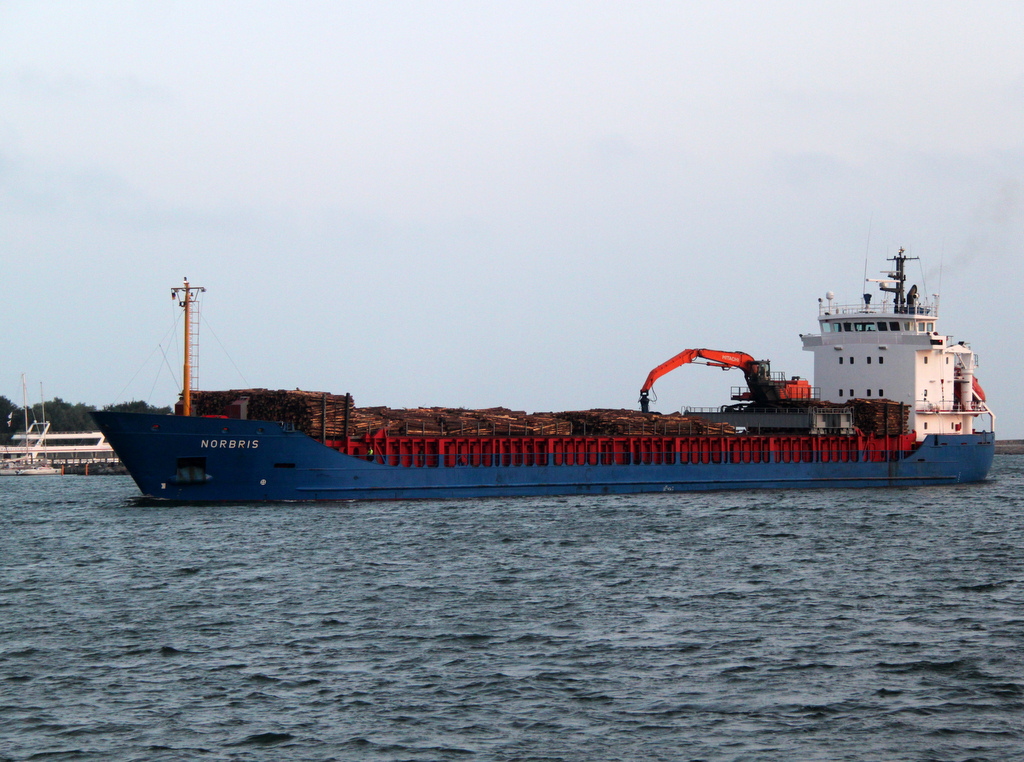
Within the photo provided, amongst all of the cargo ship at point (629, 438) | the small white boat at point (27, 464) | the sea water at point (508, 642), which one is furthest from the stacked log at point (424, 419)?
the small white boat at point (27, 464)

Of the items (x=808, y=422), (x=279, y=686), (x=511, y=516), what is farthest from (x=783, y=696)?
(x=808, y=422)

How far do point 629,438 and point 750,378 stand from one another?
1104 centimetres

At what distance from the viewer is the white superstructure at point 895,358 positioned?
2057 inches

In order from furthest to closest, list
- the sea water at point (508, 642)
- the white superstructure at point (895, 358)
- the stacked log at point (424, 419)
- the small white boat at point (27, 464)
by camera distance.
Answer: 1. the small white boat at point (27, 464)
2. the white superstructure at point (895, 358)
3. the stacked log at point (424, 419)
4. the sea water at point (508, 642)

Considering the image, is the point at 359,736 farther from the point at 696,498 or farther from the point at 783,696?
the point at 696,498

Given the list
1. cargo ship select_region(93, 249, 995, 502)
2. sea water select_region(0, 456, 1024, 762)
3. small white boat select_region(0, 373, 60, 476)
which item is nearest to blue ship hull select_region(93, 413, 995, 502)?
cargo ship select_region(93, 249, 995, 502)

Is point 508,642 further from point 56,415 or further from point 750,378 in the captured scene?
point 56,415

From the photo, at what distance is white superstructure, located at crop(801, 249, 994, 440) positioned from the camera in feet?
171

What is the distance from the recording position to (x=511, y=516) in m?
37.1

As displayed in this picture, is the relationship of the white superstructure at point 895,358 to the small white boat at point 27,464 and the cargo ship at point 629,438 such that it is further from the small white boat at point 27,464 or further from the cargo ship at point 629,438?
the small white boat at point 27,464

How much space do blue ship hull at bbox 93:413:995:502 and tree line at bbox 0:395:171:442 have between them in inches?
3154

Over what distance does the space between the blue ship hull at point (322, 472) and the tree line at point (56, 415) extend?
3154 inches

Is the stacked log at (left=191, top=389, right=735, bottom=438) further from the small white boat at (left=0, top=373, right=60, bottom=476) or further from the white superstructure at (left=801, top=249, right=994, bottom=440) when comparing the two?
the small white boat at (left=0, top=373, right=60, bottom=476)

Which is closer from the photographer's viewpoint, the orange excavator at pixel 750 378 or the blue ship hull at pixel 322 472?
the blue ship hull at pixel 322 472
